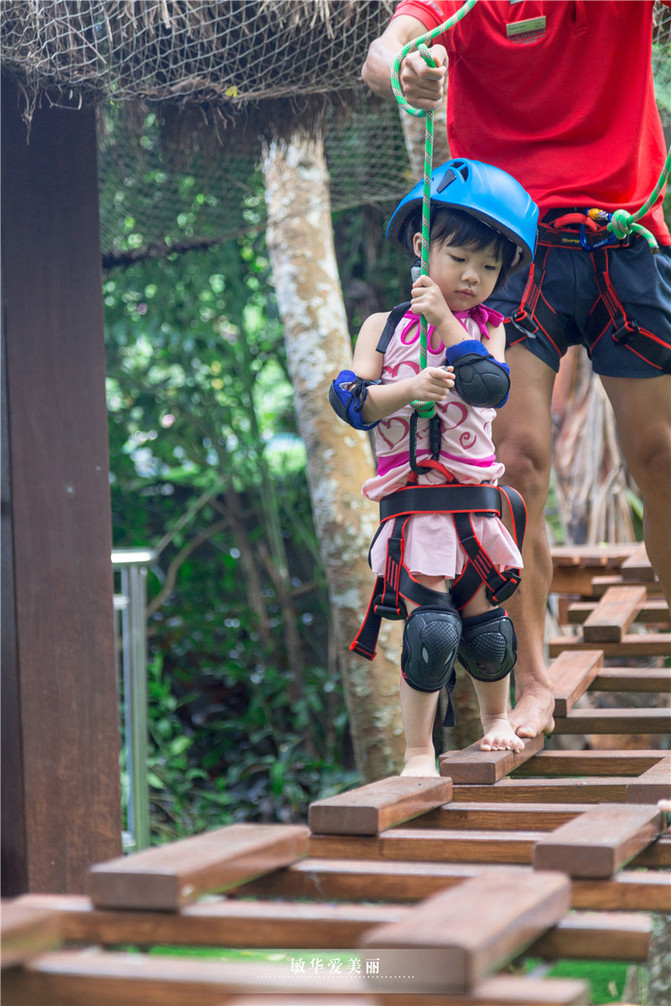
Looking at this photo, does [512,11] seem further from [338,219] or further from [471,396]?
[338,219]

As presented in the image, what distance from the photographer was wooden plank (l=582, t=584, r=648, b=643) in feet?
11.0

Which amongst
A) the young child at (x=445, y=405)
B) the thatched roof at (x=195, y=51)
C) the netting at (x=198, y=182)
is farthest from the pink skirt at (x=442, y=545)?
the netting at (x=198, y=182)

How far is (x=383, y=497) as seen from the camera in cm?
223

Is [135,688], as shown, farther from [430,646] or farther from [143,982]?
[143,982]

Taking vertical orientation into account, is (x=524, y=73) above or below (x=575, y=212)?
above

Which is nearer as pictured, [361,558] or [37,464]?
[37,464]

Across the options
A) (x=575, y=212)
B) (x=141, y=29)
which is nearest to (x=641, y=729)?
(x=575, y=212)

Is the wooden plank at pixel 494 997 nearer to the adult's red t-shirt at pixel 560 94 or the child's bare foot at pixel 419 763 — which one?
the child's bare foot at pixel 419 763

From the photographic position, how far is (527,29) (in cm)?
235

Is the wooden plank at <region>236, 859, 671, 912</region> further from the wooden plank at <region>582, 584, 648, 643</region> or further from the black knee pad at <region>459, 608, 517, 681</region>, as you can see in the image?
the wooden plank at <region>582, 584, 648, 643</region>

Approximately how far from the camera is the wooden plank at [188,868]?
124cm

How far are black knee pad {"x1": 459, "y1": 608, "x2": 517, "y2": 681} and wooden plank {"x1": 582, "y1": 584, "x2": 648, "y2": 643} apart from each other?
123cm

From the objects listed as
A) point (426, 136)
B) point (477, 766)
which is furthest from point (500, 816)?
point (426, 136)

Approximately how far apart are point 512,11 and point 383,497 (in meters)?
1.09
